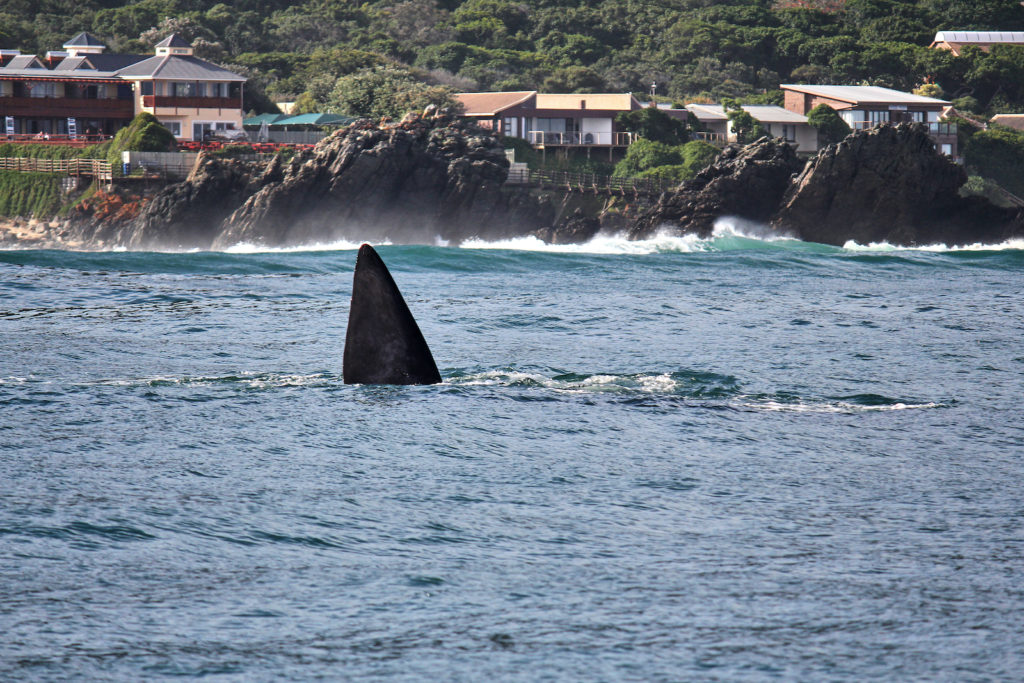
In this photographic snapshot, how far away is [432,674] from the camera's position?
7.20 metres

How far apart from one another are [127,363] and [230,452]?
663 cm

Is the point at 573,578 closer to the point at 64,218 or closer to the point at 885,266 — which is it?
the point at 885,266

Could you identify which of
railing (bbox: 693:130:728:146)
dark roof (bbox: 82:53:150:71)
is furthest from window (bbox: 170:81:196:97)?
railing (bbox: 693:130:728:146)

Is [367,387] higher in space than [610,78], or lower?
lower

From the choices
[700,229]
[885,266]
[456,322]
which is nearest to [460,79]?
[700,229]

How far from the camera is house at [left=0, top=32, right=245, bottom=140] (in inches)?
2889

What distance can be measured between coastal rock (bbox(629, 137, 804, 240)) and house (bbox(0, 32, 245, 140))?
101 feet

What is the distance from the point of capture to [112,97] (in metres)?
74.8

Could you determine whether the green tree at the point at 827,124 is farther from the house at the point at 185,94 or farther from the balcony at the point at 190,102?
the balcony at the point at 190,102

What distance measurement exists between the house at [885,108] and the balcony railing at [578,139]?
18.8 m

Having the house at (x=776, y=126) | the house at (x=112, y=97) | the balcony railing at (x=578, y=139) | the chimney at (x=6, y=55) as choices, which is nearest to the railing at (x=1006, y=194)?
the house at (x=776, y=126)

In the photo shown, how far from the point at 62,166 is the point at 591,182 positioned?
3183 cm

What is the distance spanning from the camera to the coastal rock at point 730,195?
205ft

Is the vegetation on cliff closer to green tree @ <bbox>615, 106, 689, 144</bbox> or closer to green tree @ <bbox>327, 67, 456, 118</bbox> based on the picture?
green tree @ <bbox>327, 67, 456, 118</bbox>
